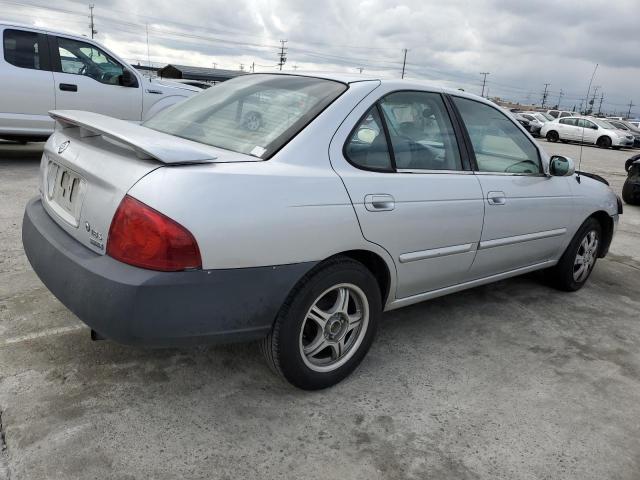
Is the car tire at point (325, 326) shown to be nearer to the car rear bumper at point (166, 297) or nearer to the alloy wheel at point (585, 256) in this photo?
the car rear bumper at point (166, 297)

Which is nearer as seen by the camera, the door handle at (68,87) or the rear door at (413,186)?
the rear door at (413,186)

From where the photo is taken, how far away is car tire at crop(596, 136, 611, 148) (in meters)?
25.5

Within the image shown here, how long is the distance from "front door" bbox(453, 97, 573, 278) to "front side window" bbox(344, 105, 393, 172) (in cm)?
78

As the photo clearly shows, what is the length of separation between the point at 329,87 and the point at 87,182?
1269 mm

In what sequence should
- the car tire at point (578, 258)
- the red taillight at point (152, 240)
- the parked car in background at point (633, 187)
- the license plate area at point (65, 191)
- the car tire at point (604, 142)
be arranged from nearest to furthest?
the red taillight at point (152, 240), the license plate area at point (65, 191), the car tire at point (578, 258), the parked car in background at point (633, 187), the car tire at point (604, 142)

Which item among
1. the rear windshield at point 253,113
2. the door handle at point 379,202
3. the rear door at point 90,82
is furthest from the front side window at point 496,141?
the rear door at point 90,82

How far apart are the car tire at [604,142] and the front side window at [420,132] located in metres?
26.1

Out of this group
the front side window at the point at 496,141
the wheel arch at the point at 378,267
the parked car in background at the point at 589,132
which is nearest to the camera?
the wheel arch at the point at 378,267

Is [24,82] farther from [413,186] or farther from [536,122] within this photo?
[536,122]

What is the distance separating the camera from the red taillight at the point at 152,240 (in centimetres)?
200

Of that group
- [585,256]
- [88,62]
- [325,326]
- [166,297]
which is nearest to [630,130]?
[585,256]

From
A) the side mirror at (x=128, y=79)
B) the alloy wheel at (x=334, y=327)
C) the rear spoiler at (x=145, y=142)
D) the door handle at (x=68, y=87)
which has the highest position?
the side mirror at (x=128, y=79)

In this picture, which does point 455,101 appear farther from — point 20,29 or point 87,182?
point 20,29

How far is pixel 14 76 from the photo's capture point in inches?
270
